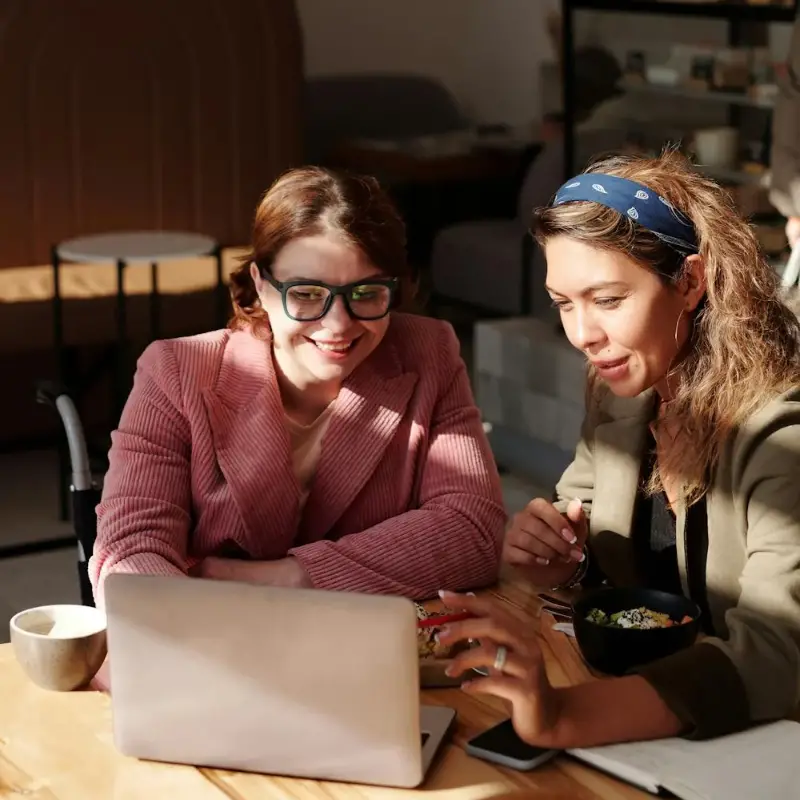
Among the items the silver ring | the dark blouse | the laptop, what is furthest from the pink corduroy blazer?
the silver ring

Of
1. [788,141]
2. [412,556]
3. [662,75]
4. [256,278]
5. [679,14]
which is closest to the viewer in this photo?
[412,556]

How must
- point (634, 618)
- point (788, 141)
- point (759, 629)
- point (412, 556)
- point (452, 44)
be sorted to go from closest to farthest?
point (759, 629)
point (634, 618)
point (412, 556)
point (788, 141)
point (452, 44)

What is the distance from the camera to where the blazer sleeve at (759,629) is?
4.90 feet

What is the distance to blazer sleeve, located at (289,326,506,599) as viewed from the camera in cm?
196

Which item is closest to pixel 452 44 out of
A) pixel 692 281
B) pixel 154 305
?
pixel 154 305

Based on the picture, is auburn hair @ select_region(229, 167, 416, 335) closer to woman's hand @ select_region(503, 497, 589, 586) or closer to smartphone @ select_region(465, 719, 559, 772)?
woman's hand @ select_region(503, 497, 589, 586)

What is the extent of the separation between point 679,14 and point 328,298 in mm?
3085

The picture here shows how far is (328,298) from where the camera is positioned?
2004 mm

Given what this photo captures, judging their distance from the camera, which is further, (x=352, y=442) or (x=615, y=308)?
(x=352, y=442)

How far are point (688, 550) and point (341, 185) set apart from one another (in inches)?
28.1

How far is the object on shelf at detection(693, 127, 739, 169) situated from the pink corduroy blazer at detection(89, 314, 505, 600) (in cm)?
273

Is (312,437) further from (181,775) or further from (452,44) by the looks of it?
(452,44)

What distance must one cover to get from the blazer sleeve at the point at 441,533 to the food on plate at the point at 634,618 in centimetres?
34

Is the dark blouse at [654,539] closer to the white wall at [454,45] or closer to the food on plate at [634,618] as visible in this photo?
the food on plate at [634,618]
